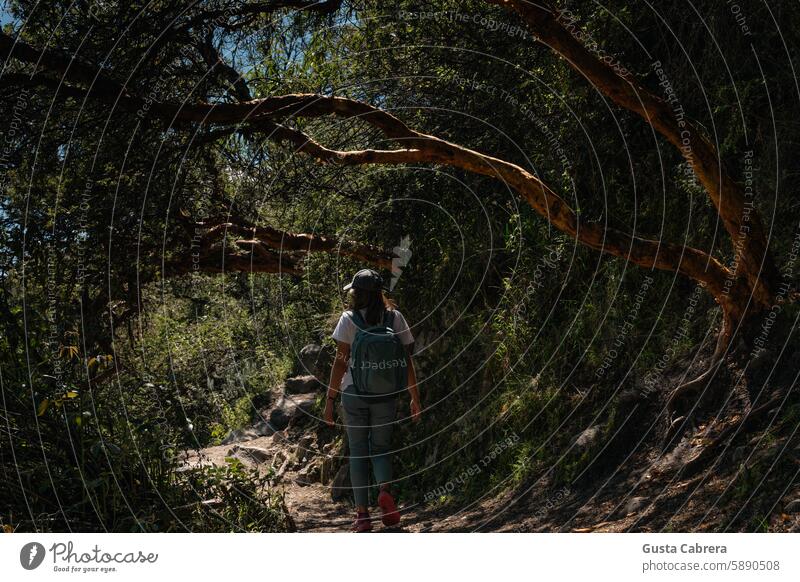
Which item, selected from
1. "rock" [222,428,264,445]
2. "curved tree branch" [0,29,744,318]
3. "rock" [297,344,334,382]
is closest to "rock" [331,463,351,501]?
"rock" [297,344,334,382]

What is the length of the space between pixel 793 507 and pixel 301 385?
10.6 m

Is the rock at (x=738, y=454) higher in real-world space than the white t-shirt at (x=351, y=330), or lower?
lower

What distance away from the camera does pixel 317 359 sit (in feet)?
47.2

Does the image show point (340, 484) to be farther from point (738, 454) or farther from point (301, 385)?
point (738, 454)

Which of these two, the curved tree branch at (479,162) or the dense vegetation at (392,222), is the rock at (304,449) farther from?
the curved tree branch at (479,162)

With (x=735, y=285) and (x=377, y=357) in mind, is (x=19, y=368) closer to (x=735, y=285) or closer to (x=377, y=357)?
(x=377, y=357)

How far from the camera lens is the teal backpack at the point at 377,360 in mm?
6059

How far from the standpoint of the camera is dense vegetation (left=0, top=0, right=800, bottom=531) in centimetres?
587

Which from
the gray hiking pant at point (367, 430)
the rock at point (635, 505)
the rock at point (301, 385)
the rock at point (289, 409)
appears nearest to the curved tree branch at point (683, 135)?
the rock at point (635, 505)

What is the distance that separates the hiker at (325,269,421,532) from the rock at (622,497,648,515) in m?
1.51

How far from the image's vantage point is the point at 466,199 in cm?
1143

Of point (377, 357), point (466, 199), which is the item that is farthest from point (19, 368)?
point (466, 199)

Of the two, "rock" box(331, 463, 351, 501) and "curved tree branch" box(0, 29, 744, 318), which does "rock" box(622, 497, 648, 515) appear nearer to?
"curved tree branch" box(0, 29, 744, 318)

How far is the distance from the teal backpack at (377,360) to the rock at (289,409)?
8365 millimetres
